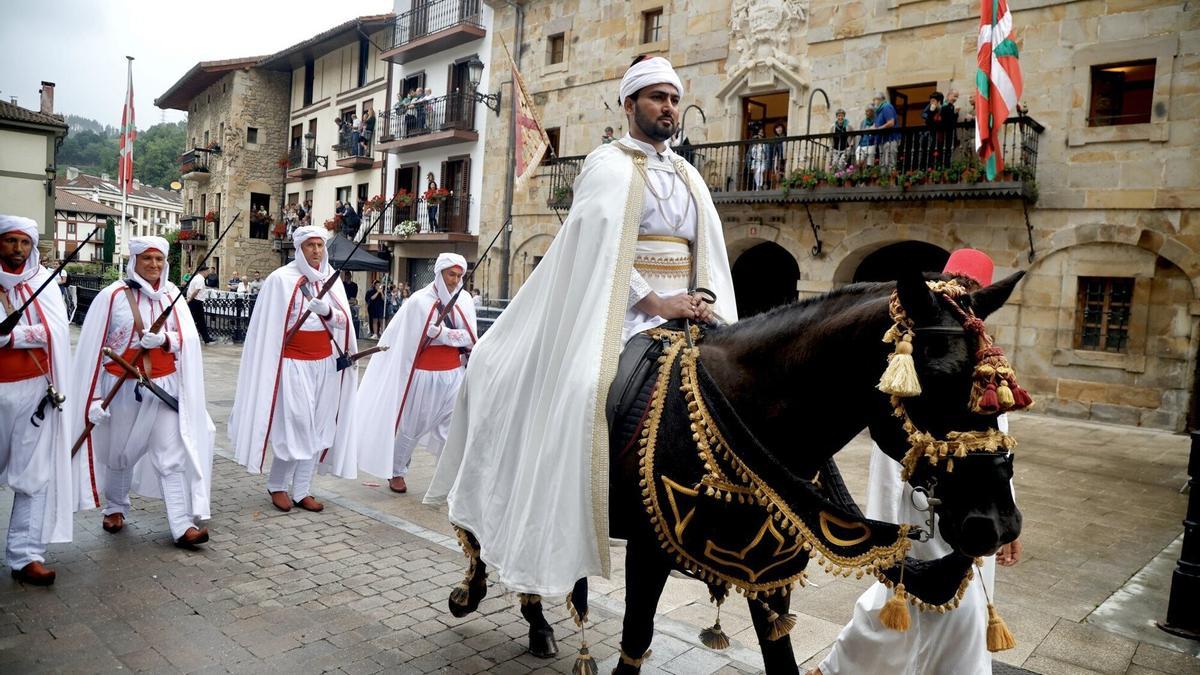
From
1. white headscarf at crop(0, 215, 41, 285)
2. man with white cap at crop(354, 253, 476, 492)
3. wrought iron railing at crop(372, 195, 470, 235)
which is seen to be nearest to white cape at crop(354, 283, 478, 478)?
man with white cap at crop(354, 253, 476, 492)

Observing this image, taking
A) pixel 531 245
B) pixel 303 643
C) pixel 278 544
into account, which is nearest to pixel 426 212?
pixel 531 245

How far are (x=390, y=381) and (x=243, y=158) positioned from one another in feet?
112

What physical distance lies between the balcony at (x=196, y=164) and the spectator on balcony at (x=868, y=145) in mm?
33746

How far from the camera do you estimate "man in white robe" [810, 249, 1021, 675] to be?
10.3ft

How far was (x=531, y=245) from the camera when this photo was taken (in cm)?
2297

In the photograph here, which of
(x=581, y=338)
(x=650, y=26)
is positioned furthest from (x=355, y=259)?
(x=581, y=338)

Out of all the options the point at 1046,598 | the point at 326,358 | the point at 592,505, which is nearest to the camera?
the point at 592,505

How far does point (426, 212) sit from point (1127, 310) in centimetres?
2042

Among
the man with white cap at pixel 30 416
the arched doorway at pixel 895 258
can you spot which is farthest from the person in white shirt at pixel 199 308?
the arched doorway at pixel 895 258

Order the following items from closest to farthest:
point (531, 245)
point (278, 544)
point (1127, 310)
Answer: point (278, 544) < point (1127, 310) < point (531, 245)

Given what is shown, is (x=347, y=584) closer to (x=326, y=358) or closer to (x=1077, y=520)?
(x=326, y=358)

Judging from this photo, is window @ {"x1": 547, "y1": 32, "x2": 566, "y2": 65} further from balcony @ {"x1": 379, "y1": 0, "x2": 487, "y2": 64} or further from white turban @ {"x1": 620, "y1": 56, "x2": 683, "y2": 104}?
white turban @ {"x1": 620, "y1": 56, "x2": 683, "y2": 104}

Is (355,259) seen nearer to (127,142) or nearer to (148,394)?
(127,142)

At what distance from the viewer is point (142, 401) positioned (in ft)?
18.6
